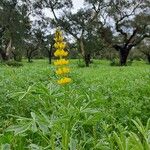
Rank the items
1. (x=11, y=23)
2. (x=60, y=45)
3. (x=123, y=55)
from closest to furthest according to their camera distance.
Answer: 1. (x=60, y=45)
2. (x=11, y=23)
3. (x=123, y=55)

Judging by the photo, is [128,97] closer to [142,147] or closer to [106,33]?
[142,147]

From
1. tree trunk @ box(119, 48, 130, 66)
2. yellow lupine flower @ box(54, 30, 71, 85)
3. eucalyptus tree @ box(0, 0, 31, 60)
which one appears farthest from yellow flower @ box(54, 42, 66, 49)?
tree trunk @ box(119, 48, 130, 66)

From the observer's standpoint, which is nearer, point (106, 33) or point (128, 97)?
point (128, 97)

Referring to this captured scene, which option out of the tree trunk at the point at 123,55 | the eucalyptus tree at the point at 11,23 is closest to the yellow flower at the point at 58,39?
the eucalyptus tree at the point at 11,23

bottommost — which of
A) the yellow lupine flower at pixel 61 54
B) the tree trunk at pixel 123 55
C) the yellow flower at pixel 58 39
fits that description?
the tree trunk at pixel 123 55

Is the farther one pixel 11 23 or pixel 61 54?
pixel 11 23

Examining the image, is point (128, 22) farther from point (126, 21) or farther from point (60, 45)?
point (60, 45)

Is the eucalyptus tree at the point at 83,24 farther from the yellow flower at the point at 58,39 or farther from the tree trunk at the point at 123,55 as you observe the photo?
the yellow flower at the point at 58,39

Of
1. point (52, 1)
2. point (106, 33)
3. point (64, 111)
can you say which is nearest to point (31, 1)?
point (52, 1)

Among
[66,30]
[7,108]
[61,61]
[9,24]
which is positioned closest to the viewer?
[61,61]

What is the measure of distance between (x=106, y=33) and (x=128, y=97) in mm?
39861

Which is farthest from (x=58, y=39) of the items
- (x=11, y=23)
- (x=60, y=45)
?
(x=11, y=23)

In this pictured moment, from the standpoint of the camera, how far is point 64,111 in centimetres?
304

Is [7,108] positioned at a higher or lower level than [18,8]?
lower
